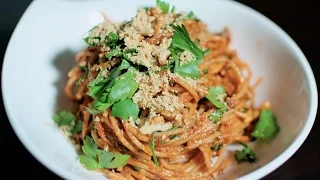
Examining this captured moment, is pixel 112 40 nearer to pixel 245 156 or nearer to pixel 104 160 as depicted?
pixel 104 160

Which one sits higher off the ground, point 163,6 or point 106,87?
point 163,6

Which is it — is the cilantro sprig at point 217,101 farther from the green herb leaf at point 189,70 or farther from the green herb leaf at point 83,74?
the green herb leaf at point 83,74

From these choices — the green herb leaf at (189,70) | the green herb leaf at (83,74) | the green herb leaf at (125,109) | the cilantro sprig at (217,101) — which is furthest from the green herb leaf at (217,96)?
the green herb leaf at (83,74)

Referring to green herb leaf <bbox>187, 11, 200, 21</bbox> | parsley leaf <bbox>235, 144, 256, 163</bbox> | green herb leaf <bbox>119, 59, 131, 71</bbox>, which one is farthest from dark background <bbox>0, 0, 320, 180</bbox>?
green herb leaf <bbox>187, 11, 200, 21</bbox>

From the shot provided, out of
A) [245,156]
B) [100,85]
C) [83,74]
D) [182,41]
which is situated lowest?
[245,156]

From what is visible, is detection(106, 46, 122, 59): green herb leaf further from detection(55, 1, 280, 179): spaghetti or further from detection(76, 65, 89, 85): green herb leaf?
detection(76, 65, 89, 85): green herb leaf

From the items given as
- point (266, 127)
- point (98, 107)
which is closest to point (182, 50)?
point (98, 107)
